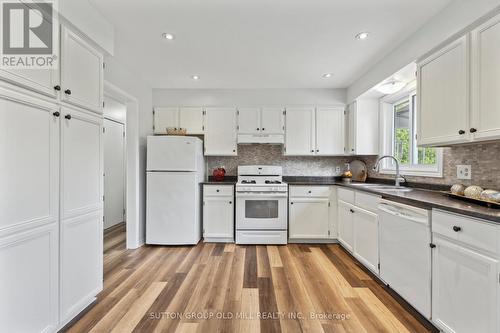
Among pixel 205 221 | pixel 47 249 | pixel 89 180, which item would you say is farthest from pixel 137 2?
pixel 205 221

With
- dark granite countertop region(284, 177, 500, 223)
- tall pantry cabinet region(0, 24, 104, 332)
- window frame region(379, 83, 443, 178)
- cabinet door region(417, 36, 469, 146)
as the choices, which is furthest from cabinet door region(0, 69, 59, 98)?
window frame region(379, 83, 443, 178)

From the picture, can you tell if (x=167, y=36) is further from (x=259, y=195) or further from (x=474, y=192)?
(x=474, y=192)

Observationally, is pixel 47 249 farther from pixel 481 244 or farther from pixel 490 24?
pixel 490 24

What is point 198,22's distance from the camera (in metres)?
2.00

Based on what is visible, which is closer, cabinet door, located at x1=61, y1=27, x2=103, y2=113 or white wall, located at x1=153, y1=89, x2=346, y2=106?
cabinet door, located at x1=61, y1=27, x2=103, y2=113

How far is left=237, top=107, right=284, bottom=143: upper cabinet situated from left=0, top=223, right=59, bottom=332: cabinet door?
2.66m

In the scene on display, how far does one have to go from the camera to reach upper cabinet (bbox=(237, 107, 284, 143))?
3.66 metres

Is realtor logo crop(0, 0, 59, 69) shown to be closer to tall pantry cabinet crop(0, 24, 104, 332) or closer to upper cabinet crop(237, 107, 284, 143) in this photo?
tall pantry cabinet crop(0, 24, 104, 332)

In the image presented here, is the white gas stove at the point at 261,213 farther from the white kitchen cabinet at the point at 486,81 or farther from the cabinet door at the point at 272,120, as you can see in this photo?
the white kitchen cabinet at the point at 486,81

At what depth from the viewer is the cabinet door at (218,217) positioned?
3.42 metres

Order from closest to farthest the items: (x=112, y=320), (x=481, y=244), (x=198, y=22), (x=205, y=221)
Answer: (x=481, y=244)
(x=112, y=320)
(x=198, y=22)
(x=205, y=221)

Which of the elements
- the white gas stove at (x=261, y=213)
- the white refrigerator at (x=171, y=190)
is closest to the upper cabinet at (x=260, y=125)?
the white gas stove at (x=261, y=213)

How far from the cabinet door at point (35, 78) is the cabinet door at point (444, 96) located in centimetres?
278

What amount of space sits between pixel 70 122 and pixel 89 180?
46 centimetres
